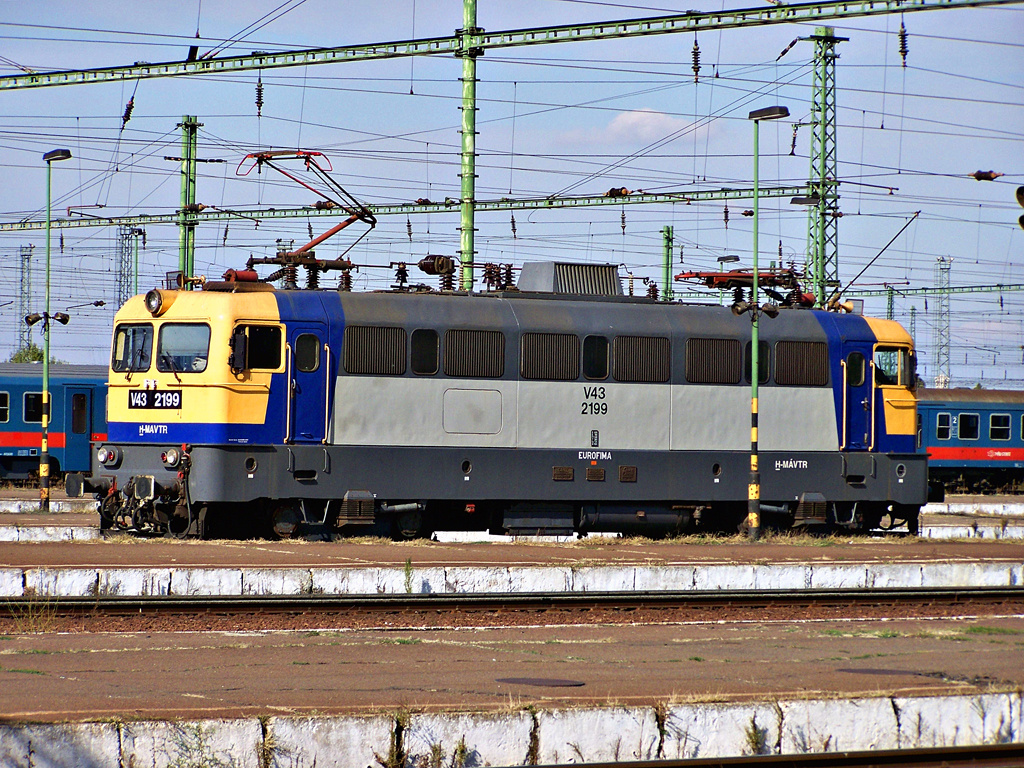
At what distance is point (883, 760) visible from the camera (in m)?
7.93

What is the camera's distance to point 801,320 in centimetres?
2367

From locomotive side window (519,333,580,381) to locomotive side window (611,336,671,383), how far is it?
2.57ft

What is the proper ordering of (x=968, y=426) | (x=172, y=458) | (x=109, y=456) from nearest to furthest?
(x=172, y=458) → (x=109, y=456) → (x=968, y=426)

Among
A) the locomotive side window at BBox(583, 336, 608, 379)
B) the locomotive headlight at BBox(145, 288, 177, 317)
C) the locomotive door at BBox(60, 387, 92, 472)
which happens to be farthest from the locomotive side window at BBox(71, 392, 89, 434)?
the locomotive side window at BBox(583, 336, 608, 379)

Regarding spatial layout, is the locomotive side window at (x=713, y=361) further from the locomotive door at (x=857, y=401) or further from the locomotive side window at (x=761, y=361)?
the locomotive door at (x=857, y=401)

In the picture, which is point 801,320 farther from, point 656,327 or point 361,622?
point 361,622

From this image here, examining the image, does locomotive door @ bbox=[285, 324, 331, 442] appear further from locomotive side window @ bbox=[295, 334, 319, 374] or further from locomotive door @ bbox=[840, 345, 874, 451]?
locomotive door @ bbox=[840, 345, 874, 451]

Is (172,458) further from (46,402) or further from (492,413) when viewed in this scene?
(46,402)

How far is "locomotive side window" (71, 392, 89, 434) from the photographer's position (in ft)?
126

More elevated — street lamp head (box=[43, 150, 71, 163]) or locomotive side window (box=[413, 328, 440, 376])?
street lamp head (box=[43, 150, 71, 163])

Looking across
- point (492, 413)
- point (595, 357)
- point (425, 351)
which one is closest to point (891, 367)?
point (595, 357)

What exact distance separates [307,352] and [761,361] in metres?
8.74

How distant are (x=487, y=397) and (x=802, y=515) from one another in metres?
6.74

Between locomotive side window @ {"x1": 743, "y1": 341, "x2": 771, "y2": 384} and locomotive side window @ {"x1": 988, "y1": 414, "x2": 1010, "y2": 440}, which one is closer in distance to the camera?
locomotive side window @ {"x1": 743, "y1": 341, "x2": 771, "y2": 384}
